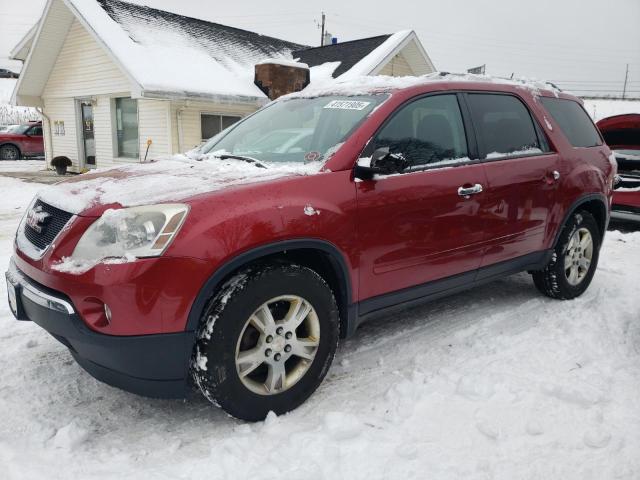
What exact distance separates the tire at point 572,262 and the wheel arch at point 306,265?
2.26 meters

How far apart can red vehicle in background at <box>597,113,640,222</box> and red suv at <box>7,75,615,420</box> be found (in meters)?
4.38

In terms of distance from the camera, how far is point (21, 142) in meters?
21.5

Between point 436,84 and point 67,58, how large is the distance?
50.7 feet

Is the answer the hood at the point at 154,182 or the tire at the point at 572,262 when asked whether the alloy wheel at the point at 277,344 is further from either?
the tire at the point at 572,262

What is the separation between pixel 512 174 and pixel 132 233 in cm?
267

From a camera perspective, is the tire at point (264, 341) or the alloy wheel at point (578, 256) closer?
the tire at point (264, 341)

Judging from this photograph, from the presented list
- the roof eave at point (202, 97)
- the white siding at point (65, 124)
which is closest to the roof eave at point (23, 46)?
the white siding at point (65, 124)

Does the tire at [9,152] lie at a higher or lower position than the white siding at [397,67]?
lower

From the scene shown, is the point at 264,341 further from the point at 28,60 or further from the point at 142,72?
the point at 28,60

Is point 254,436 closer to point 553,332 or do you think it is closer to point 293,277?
point 293,277

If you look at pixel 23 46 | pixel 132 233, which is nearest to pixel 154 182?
pixel 132 233

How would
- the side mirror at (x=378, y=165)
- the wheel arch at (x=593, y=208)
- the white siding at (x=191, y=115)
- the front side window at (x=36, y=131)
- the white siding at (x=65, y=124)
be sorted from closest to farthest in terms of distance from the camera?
the side mirror at (x=378, y=165) < the wheel arch at (x=593, y=208) < the white siding at (x=191, y=115) < the white siding at (x=65, y=124) < the front side window at (x=36, y=131)

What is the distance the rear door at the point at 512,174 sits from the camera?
369 cm

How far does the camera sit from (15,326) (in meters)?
3.78
